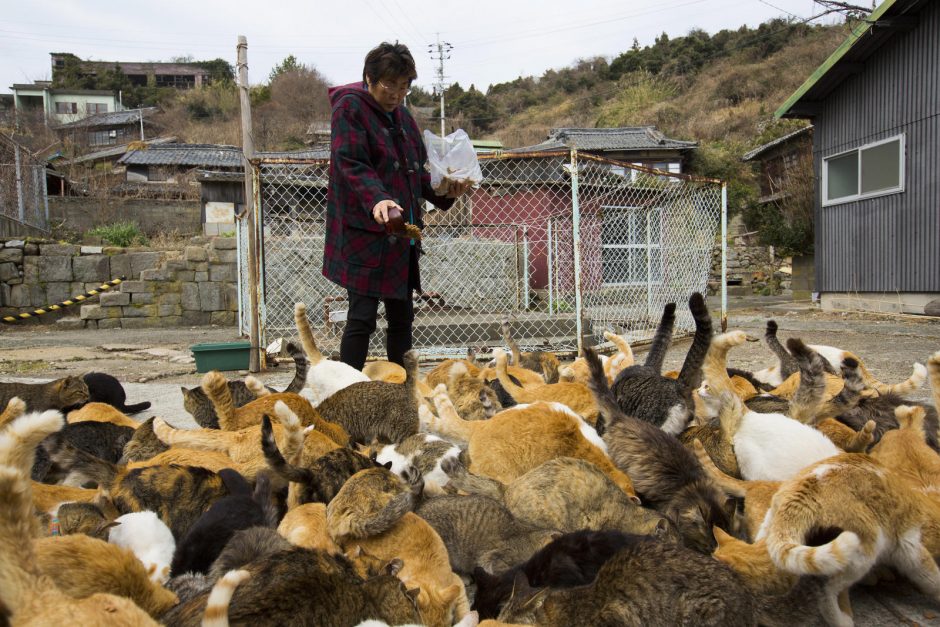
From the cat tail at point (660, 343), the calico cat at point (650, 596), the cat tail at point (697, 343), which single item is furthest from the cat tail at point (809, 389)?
the calico cat at point (650, 596)

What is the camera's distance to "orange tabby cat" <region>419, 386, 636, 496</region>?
7.63 feet

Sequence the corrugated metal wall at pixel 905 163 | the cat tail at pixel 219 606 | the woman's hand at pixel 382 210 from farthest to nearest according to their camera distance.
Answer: the corrugated metal wall at pixel 905 163, the woman's hand at pixel 382 210, the cat tail at pixel 219 606

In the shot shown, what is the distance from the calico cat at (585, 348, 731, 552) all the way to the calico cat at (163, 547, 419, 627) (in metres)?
0.91

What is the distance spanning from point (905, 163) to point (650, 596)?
13.5m

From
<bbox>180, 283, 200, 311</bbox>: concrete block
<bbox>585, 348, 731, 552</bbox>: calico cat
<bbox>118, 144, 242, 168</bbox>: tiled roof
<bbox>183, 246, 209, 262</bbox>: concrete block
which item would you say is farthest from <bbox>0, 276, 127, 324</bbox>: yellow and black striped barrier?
<bbox>585, 348, 731, 552</bbox>: calico cat

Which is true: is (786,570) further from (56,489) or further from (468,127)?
(468,127)

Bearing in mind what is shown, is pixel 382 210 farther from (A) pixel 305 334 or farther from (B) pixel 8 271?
(B) pixel 8 271

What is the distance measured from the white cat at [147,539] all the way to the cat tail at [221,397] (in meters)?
0.91

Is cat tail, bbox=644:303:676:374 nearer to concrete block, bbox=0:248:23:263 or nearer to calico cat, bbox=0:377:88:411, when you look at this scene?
calico cat, bbox=0:377:88:411

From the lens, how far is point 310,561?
1397mm

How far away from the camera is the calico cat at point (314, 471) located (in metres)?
2.09

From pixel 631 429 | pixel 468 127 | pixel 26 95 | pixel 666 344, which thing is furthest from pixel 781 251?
pixel 26 95

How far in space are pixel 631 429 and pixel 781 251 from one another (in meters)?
20.9

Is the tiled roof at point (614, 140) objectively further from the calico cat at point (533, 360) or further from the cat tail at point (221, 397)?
the cat tail at point (221, 397)
